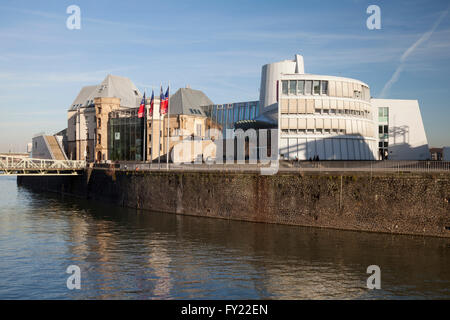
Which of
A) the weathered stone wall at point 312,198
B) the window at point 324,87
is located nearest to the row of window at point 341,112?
the window at point 324,87

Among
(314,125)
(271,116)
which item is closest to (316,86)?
(314,125)

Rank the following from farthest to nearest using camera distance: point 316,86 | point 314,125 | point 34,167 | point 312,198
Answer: point 34,167
point 316,86
point 314,125
point 312,198

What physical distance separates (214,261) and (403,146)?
66.8 metres

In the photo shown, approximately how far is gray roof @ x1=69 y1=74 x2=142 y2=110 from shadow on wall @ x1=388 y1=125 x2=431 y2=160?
63.9 metres

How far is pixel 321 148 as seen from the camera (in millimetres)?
65875

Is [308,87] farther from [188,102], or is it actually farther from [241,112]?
[188,102]

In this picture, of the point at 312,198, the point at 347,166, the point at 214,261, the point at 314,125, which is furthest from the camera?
the point at 314,125

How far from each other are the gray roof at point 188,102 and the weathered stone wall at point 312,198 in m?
36.7

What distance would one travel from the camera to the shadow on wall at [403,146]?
87312 mm

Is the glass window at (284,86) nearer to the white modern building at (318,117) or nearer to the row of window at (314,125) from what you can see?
the white modern building at (318,117)

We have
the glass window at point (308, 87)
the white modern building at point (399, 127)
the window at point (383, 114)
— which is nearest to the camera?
the glass window at point (308, 87)

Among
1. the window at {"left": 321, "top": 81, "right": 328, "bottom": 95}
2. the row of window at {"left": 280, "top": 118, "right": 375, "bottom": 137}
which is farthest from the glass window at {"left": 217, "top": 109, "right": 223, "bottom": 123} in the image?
the window at {"left": 321, "top": 81, "right": 328, "bottom": 95}

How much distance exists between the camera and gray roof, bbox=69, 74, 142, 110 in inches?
4501

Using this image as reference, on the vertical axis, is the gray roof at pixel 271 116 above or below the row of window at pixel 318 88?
below
